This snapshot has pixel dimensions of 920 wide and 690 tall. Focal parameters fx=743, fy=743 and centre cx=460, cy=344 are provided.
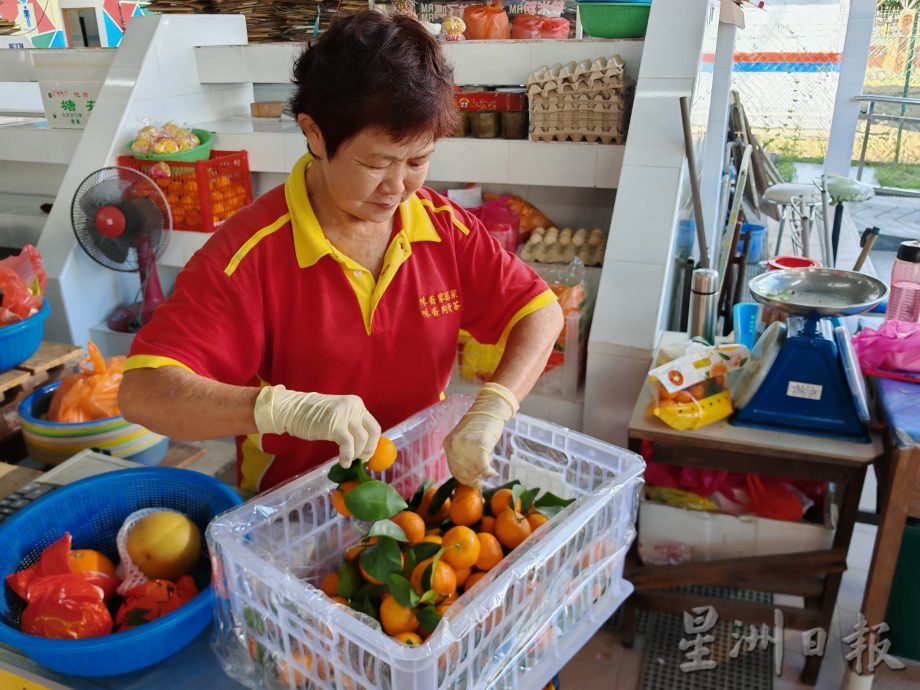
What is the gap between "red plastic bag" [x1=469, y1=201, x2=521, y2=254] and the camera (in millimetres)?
3432

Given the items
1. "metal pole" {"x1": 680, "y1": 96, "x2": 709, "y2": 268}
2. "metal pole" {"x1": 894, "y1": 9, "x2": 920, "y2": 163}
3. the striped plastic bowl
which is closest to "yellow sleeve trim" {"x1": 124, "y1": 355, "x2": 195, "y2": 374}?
the striped plastic bowl

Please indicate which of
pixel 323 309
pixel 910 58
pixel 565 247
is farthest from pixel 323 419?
pixel 910 58

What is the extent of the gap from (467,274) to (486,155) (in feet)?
6.52

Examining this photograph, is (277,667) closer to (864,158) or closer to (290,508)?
(290,508)

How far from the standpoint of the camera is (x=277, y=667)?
1038mm

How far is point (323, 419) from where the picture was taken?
3.73ft

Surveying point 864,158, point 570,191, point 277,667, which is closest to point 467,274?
point 277,667

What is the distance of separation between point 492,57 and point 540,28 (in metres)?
0.32

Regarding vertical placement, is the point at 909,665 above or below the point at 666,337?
below

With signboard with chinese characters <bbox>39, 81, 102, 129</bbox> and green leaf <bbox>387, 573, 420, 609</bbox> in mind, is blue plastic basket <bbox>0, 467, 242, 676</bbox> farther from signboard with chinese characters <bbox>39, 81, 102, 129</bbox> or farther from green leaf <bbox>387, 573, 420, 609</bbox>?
signboard with chinese characters <bbox>39, 81, 102, 129</bbox>

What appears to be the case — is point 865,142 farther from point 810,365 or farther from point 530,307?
point 530,307

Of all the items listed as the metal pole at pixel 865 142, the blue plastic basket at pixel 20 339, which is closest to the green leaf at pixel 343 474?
the blue plastic basket at pixel 20 339

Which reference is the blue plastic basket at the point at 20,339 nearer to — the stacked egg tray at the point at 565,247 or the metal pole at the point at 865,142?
the stacked egg tray at the point at 565,247

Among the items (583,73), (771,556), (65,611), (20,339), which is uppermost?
(583,73)
